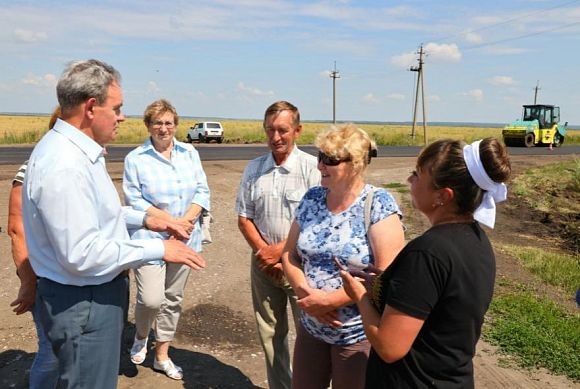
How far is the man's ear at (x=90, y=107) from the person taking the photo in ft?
7.39

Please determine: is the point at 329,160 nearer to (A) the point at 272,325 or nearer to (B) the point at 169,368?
(A) the point at 272,325

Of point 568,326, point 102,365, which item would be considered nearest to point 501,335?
point 568,326

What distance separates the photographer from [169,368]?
3.99 meters

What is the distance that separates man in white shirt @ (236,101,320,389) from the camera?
10.9ft

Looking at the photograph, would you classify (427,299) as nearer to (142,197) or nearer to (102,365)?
(102,365)

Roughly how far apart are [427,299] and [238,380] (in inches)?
103

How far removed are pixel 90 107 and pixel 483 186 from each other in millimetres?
1601

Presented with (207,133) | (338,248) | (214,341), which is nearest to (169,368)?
(214,341)

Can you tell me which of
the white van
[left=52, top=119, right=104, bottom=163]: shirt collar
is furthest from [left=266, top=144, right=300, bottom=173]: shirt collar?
the white van

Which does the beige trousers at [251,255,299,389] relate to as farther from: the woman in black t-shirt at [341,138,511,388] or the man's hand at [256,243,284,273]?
the woman in black t-shirt at [341,138,511,388]

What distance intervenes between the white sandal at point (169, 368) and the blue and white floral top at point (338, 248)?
1649mm

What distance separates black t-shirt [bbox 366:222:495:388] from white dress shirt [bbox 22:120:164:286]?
1083 mm

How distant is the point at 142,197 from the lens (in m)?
3.90

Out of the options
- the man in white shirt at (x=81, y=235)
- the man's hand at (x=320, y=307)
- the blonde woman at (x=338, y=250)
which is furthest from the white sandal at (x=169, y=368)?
the man's hand at (x=320, y=307)
